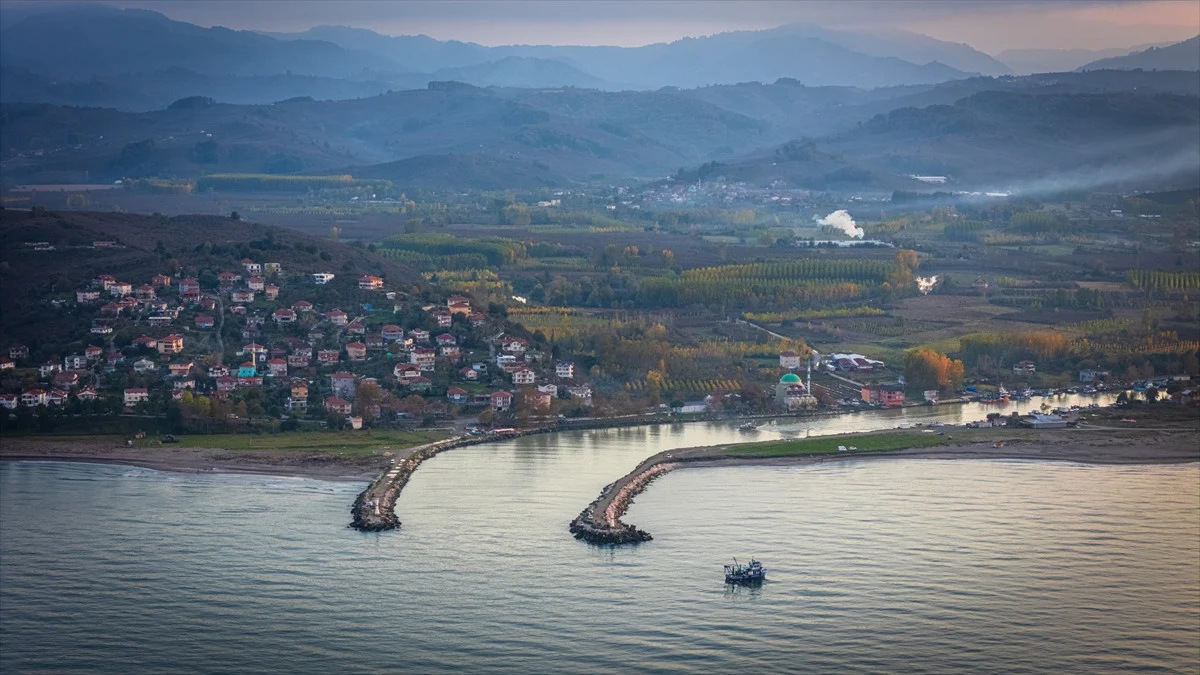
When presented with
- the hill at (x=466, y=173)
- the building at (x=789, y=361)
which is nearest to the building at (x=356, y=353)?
the building at (x=789, y=361)

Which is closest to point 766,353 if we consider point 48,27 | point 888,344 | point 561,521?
point 888,344

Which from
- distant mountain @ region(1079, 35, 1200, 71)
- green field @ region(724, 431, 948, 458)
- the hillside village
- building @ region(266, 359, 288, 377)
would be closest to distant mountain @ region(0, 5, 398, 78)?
distant mountain @ region(1079, 35, 1200, 71)

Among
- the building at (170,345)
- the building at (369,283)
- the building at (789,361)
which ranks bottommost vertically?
the building at (789,361)

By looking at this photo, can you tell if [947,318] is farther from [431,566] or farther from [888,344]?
[431,566]

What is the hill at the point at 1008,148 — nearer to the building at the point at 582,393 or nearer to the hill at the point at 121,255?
the hill at the point at 121,255

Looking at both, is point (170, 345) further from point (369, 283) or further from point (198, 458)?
point (369, 283)

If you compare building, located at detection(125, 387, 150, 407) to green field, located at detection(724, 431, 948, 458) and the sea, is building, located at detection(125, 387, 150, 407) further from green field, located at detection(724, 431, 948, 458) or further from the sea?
green field, located at detection(724, 431, 948, 458)
